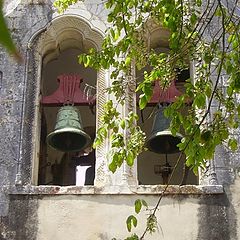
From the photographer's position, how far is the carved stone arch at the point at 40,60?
5113 millimetres

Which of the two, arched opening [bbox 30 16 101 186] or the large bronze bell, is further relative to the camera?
arched opening [bbox 30 16 101 186]

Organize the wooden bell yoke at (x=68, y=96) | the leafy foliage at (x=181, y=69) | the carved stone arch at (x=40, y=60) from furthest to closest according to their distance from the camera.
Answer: the wooden bell yoke at (x=68, y=96)
the carved stone arch at (x=40, y=60)
the leafy foliage at (x=181, y=69)

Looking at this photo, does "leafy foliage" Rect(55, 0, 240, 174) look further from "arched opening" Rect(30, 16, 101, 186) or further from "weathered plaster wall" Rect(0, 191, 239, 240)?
"arched opening" Rect(30, 16, 101, 186)

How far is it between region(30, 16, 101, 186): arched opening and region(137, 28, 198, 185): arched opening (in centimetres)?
62

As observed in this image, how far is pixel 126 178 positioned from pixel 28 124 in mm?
1058

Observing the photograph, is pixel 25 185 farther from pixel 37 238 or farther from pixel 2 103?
pixel 2 103

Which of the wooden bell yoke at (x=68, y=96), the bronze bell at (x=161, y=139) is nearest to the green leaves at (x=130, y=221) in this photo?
the bronze bell at (x=161, y=139)

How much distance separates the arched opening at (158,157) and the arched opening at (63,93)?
2.02 ft

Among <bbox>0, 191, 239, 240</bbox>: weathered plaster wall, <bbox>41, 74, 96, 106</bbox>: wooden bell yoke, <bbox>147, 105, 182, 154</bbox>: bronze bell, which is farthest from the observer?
<bbox>41, 74, 96, 106</bbox>: wooden bell yoke

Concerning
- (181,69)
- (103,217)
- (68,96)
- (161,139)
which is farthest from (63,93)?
(181,69)

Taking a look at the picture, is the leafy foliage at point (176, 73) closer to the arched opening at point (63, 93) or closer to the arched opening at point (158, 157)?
the arched opening at point (158, 157)

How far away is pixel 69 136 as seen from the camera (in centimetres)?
542

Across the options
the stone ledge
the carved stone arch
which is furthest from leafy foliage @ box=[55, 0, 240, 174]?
the carved stone arch

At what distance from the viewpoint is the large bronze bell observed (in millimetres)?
5340
